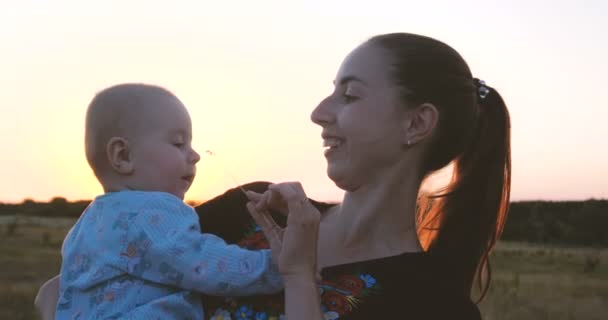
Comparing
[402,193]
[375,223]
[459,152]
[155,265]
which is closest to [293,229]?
[155,265]

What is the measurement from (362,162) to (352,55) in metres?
0.42

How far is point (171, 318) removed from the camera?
2.47 m

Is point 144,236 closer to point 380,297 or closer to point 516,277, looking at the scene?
point 380,297

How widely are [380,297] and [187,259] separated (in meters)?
0.68

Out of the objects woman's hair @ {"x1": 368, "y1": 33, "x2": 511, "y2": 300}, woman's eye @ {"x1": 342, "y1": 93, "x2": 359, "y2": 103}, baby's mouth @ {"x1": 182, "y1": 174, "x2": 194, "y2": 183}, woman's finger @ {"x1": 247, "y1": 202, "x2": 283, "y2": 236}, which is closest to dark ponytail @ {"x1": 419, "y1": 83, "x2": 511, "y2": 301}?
woman's hair @ {"x1": 368, "y1": 33, "x2": 511, "y2": 300}

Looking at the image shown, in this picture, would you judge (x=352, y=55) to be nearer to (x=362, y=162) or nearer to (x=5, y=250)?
(x=362, y=162)

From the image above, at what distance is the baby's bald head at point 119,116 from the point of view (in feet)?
8.59

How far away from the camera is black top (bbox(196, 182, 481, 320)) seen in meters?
2.71

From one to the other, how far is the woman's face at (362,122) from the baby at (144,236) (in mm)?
468

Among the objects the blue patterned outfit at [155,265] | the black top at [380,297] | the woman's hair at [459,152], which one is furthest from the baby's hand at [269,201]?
the woman's hair at [459,152]

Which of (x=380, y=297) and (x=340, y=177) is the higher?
(x=340, y=177)

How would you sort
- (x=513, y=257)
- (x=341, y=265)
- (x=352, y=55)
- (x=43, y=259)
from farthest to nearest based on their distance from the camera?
(x=513, y=257)
(x=43, y=259)
(x=352, y=55)
(x=341, y=265)

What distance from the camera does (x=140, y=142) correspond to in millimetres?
2596

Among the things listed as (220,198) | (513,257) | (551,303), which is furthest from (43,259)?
(220,198)
